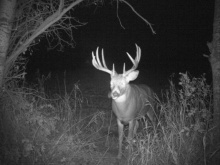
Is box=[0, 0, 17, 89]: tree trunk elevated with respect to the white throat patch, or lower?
elevated

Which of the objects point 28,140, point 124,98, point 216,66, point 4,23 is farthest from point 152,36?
point 28,140

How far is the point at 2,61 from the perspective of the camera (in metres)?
3.97

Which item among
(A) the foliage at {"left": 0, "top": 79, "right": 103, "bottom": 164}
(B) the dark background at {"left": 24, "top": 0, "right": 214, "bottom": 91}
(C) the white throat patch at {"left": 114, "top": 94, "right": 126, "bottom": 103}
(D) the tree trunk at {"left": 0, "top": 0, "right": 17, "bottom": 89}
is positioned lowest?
(A) the foliage at {"left": 0, "top": 79, "right": 103, "bottom": 164}

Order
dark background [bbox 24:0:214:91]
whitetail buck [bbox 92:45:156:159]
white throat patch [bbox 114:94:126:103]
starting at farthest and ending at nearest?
dark background [bbox 24:0:214:91] → white throat patch [bbox 114:94:126:103] → whitetail buck [bbox 92:45:156:159]

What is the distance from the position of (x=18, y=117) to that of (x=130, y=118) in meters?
2.57

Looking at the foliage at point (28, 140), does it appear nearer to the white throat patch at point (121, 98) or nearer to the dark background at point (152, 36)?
the white throat patch at point (121, 98)

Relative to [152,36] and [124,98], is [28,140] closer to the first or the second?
[124,98]

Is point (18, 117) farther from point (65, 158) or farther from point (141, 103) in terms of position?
point (141, 103)

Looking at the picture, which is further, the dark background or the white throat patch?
the dark background

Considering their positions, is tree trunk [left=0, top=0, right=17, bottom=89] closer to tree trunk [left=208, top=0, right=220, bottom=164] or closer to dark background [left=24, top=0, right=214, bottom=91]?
tree trunk [left=208, top=0, right=220, bottom=164]

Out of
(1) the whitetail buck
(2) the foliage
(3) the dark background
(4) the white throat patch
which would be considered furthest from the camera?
(3) the dark background

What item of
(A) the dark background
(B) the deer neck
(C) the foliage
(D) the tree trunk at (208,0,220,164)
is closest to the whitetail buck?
(B) the deer neck

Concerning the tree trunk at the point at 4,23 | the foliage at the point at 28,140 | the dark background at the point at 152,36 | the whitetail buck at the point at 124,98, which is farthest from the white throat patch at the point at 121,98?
the dark background at the point at 152,36

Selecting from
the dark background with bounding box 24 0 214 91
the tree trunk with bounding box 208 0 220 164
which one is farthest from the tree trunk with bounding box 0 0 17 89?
the dark background with bounding box 24 0 214 91
